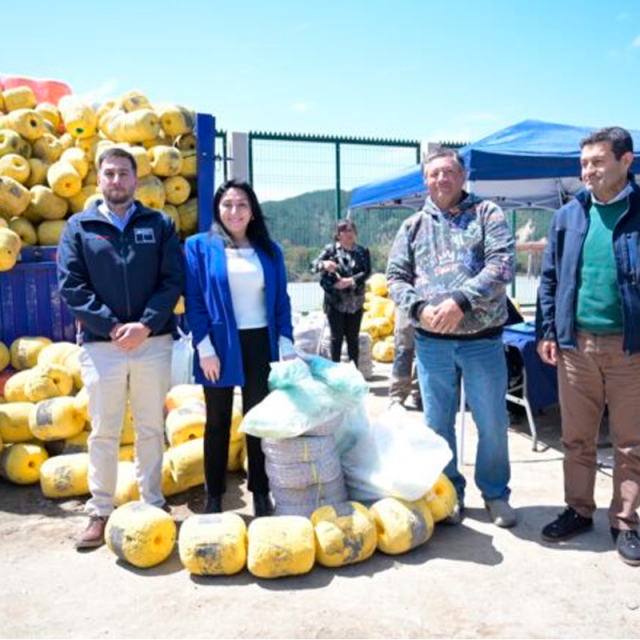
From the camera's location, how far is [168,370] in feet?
11.5

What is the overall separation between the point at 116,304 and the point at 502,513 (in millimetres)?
2339

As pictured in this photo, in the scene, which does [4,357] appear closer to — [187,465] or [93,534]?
[187,465]

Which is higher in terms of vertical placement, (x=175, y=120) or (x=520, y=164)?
(x=175, y=120)

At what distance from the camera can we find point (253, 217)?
3.58 meters

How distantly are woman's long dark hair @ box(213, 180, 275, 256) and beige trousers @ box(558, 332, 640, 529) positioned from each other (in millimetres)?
1668

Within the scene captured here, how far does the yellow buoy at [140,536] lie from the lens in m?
3.05

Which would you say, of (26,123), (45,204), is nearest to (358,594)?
(45,204)

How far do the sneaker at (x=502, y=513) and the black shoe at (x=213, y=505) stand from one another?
1.51 meters

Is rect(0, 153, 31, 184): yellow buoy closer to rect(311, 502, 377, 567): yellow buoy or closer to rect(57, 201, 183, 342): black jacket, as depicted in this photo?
rect(57, 201, 183, 342): black jacket

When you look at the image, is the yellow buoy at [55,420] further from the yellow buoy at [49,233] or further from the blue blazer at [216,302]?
the yellow buoy at [49,233]

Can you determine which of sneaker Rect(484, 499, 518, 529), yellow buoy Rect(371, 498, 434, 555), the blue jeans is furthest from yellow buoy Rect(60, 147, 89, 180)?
sneaker Rect(484, 499, 518, 529)

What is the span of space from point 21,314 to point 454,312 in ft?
13.0

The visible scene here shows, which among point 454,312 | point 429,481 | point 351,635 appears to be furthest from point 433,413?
point 351,635

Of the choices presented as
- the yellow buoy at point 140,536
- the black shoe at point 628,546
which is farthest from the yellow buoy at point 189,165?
the black shoe at point 628,546
